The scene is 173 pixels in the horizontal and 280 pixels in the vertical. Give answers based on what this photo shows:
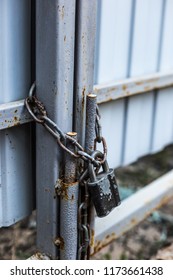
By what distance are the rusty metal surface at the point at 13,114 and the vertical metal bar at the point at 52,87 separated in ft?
0.23

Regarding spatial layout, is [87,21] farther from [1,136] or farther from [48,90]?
[1,136]

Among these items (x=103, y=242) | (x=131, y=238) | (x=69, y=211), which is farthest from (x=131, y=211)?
(x=69, y=211)

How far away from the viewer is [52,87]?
5.25ft

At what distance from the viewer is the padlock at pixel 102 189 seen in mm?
1684

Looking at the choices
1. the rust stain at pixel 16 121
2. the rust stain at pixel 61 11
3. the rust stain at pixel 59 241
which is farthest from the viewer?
the rust stain at pixel 59 241

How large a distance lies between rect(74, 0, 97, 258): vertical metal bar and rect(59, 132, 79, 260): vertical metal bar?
0.12m

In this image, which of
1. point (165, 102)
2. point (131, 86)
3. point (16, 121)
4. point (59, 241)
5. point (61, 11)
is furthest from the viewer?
point (165, 102)

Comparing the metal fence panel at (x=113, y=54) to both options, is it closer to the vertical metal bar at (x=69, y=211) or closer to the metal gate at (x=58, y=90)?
the metal gate at (x=58, y=90)

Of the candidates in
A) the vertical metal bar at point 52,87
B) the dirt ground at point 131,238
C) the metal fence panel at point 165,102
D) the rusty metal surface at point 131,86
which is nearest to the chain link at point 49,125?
the vertical metal bar at point 52,87

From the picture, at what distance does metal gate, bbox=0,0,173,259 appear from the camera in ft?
5.20

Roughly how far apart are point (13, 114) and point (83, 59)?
1.05 ft

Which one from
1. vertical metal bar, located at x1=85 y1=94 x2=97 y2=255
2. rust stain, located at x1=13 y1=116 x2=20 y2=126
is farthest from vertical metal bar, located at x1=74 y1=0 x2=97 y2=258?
rust stain, located at x1=13 y1=116 x2=20 y2=126

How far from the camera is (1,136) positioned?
5.50 feet

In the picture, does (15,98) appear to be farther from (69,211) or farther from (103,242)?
(103,242)
